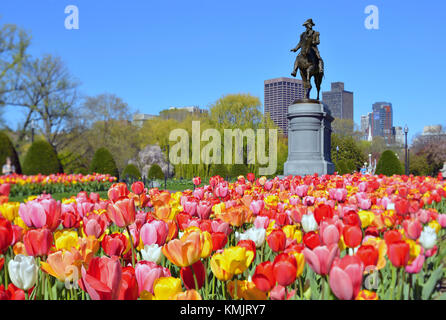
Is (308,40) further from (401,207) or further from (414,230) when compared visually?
(414,230)

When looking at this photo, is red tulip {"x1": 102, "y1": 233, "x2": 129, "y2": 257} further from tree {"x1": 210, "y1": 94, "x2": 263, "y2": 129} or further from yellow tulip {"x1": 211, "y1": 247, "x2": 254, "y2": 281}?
tree {"x1": 210, "y1": 94, "x2": 263, "y2": 129}

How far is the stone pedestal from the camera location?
51.4 feet

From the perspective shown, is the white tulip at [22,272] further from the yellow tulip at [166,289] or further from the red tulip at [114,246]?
the yellow tulip at [166,289]

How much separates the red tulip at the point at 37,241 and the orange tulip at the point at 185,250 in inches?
27.4

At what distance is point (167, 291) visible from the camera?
1413 mm

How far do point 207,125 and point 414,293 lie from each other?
39.2 metres

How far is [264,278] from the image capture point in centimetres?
148

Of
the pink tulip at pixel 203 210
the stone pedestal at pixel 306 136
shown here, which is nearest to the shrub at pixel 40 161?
the stone pedestal at pixel 306 136

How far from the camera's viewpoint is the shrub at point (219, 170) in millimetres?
32562

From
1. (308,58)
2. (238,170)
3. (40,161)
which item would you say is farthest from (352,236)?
(238,170)

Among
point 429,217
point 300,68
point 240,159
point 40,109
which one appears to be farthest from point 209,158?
point 429,217

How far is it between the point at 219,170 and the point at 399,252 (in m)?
32.0

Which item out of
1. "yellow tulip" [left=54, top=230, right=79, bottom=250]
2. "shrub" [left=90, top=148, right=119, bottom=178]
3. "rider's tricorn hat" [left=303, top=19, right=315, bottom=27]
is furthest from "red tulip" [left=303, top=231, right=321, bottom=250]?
"shrub" [left=90, top=148, right=119, bottom=178]

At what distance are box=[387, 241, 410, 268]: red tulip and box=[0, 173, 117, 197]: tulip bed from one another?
1605 cm
